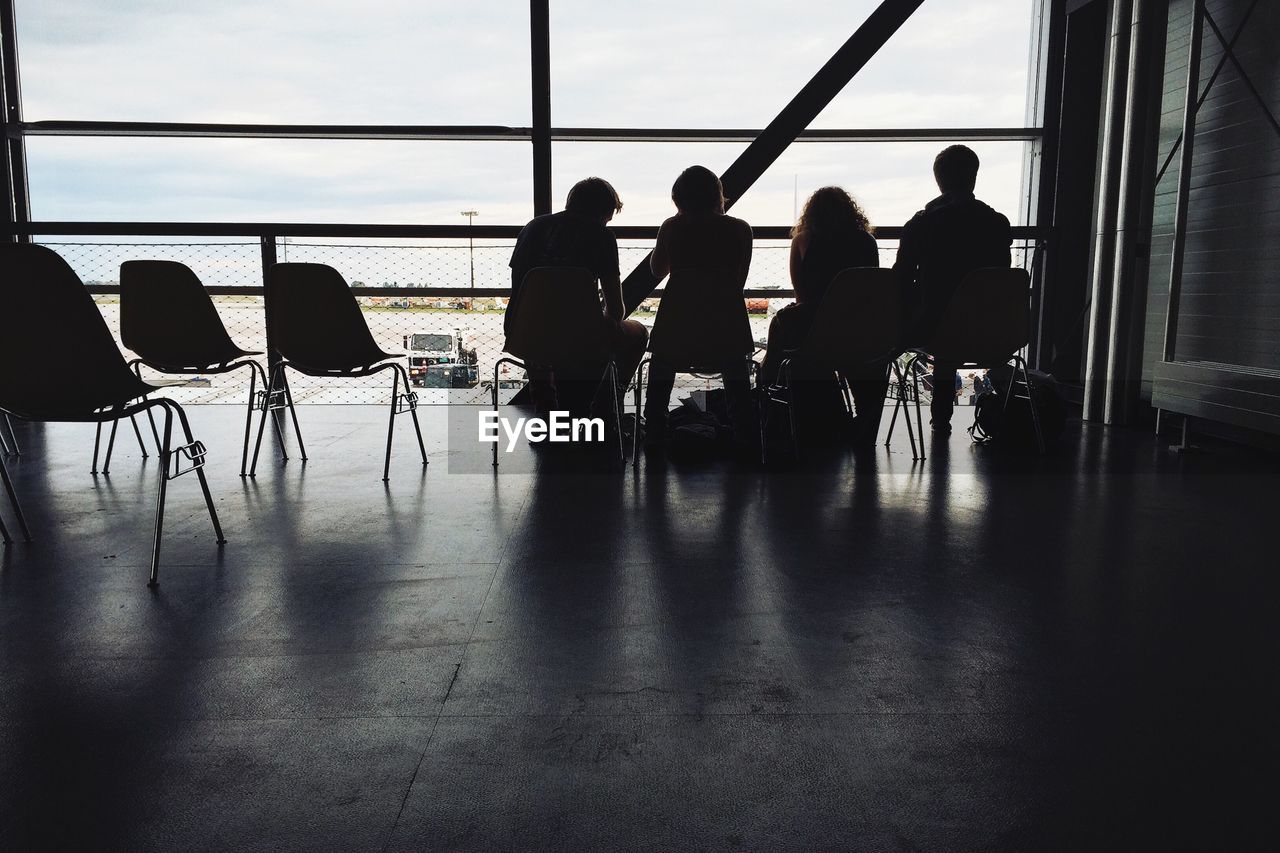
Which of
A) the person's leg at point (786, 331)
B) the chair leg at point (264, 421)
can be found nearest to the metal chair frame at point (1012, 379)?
the person's leg at point (786, 331)

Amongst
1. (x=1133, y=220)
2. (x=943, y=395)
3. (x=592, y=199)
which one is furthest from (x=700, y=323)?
(x=1133, y=220)

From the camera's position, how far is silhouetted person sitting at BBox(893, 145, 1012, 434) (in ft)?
12.2

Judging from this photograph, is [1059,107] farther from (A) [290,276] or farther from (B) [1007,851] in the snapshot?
(B) [1007,851]

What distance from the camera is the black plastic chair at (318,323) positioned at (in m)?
3.26

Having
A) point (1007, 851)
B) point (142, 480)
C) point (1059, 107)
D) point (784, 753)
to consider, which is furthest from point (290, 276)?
point (1059, 107)

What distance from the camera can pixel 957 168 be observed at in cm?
374

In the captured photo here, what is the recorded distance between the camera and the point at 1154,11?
408 centimetres

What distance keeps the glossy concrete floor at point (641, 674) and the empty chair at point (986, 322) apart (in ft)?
3.04

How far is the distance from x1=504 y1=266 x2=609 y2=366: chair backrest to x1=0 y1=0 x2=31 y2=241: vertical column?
138 inches

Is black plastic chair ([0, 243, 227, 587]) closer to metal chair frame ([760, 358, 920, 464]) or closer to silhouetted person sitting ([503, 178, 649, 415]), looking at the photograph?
silhouetted person sitting ([503, 178, 649, 415])

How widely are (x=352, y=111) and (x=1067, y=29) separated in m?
3.98

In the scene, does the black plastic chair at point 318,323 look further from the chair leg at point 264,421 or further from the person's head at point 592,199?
the person's head at point 592,199

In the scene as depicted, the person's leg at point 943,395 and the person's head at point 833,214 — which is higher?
the person's head at point 833,214

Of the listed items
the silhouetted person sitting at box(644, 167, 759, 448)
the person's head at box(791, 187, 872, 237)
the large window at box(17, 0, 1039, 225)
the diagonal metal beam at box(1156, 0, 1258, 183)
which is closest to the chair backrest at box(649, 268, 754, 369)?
the silhouetted person sitting at box(644, 167, 759, 448)
